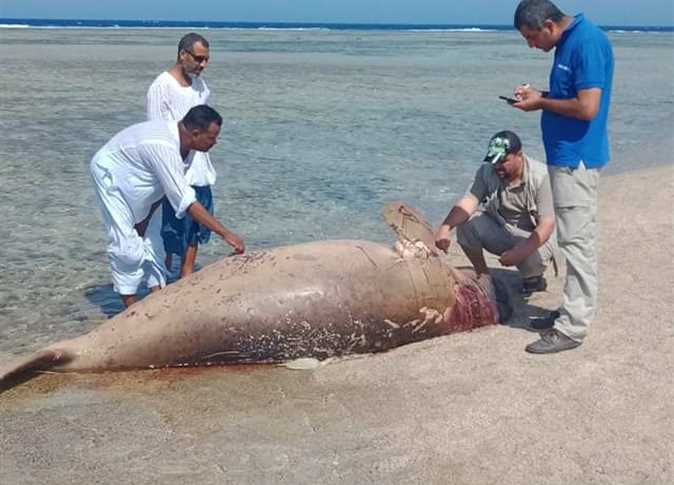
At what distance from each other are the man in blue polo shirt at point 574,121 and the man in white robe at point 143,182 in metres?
2.03

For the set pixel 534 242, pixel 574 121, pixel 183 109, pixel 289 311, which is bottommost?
pixel 289 311

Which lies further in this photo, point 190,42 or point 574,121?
point 190,42

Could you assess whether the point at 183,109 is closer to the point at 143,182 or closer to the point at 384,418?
the point at 143,182

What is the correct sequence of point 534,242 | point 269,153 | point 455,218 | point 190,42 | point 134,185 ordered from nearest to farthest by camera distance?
point 134,185 < point 534,242 < point 455,218 < point 190,42 < point 269,153

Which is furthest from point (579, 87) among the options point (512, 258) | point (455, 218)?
point (455, 218)

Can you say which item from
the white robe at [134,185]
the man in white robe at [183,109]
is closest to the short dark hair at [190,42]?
the man in white robe at [183,109]

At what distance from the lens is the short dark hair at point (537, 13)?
16.6 ft

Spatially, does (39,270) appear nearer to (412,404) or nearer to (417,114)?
(412,404)

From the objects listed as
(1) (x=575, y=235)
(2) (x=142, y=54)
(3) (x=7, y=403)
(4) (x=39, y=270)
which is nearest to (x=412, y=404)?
(1) (x=575, y=235)

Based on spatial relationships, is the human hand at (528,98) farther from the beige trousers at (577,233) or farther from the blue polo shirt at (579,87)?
the beige trousers at (577,233)

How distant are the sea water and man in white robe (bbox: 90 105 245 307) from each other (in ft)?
2.39

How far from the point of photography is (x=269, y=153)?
45.2 feet

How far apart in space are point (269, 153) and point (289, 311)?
336 inches

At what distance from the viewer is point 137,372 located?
5.32m
